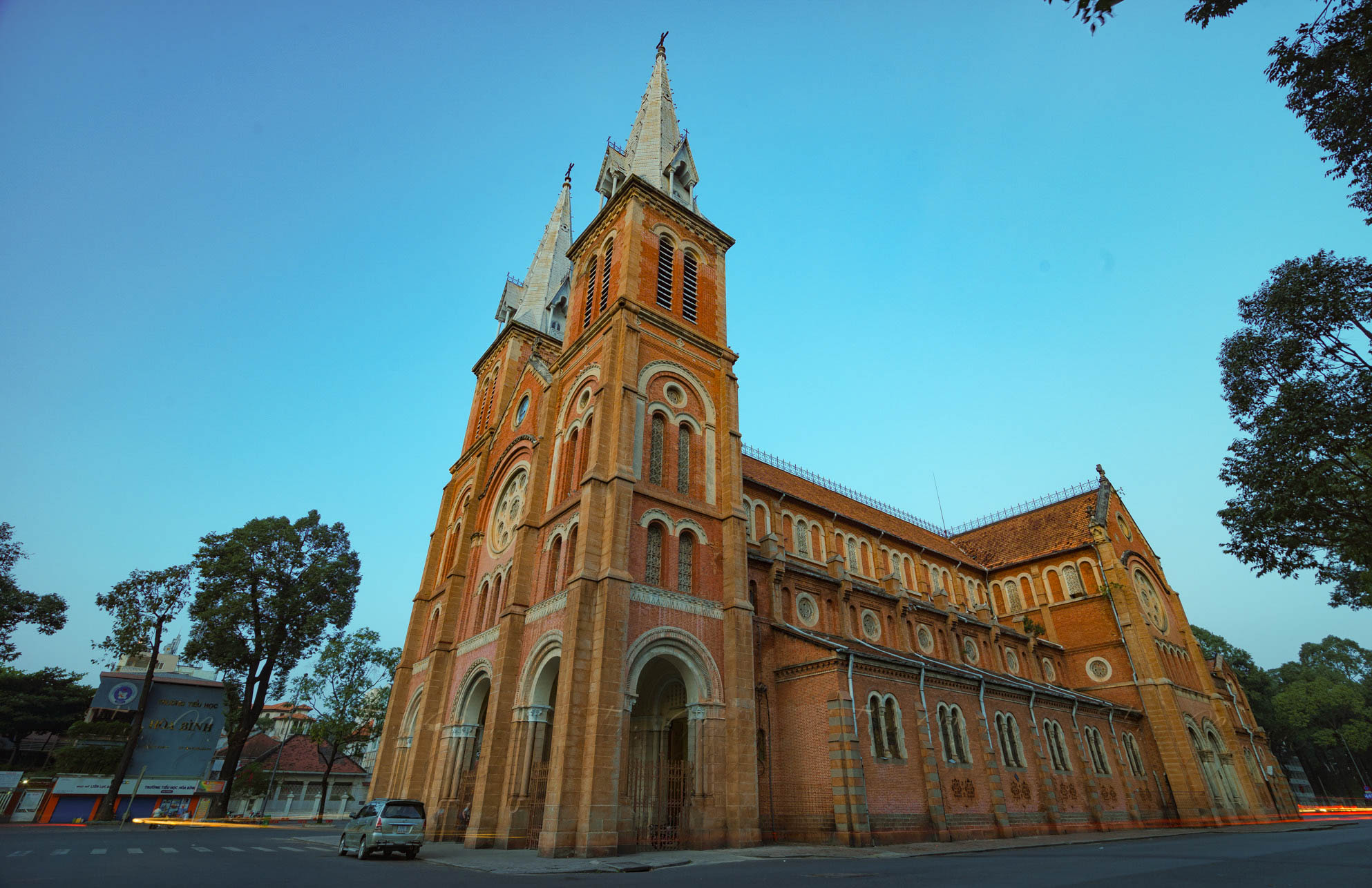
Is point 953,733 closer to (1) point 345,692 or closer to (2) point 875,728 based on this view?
(2) point 875,728

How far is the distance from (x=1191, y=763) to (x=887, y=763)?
22732mm

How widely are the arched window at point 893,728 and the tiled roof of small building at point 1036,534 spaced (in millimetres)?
23944

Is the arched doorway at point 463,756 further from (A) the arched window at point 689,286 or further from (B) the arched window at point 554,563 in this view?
(A) the arched window at point 689,286

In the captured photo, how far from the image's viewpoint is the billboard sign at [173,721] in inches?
1379

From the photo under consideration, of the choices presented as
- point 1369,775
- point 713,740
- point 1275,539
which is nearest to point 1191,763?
point 1275,539

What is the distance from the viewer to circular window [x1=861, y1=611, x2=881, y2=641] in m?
28.0

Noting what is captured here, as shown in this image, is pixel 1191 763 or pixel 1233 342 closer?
pixel 1233 342

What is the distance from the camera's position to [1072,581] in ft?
125

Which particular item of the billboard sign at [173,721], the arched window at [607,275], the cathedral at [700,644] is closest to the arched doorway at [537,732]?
the cathedral at [700,644]

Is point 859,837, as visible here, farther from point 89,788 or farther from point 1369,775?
point 1369,775

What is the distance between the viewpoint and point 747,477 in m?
29.4

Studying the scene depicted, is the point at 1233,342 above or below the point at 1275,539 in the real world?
above

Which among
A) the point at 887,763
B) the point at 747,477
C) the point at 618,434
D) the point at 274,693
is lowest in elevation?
the point at 887,763

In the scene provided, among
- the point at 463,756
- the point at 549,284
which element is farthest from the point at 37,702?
the point at 549,284
